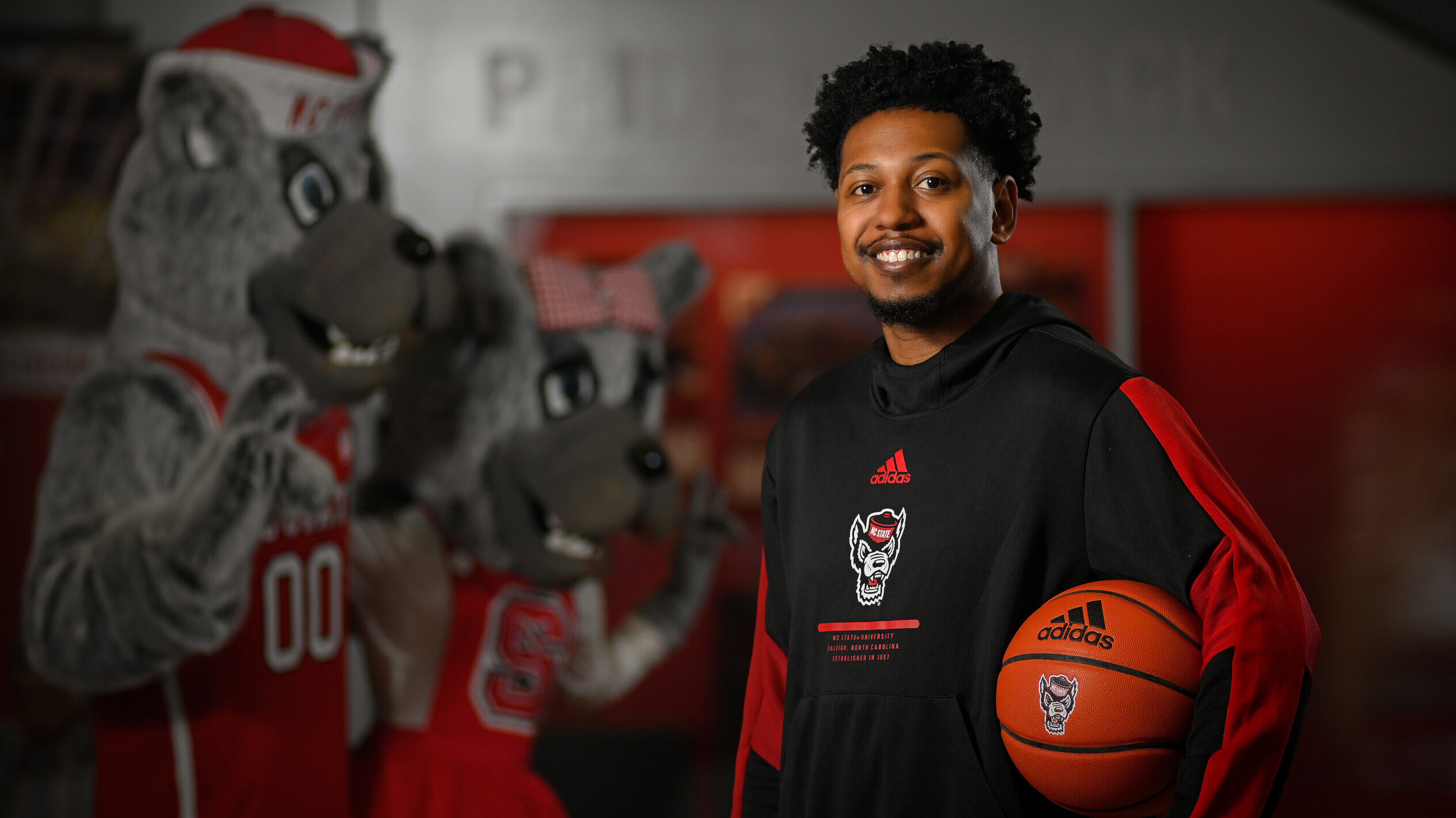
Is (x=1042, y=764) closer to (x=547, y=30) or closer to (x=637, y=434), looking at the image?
(x=637, y=434)

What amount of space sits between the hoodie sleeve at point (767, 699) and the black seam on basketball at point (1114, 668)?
290 millimetres

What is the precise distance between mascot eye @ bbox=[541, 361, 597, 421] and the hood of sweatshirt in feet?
3.18

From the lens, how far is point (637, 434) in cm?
179

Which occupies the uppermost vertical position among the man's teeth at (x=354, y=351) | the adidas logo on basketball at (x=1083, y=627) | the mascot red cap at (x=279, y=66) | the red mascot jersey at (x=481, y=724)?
the mascot red cap at (x=279, y=66)

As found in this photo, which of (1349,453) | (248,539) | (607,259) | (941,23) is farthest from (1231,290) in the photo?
(248,539)

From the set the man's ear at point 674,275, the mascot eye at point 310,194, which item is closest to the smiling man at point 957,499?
the mascot eye at point 310,194

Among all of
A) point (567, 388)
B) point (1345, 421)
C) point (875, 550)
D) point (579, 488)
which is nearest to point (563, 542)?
point (579, 488)

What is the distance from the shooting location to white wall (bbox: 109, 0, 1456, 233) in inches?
98.9

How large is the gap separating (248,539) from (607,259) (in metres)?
1.31

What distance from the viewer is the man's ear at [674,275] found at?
83.7 inches

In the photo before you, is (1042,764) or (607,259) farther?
(607,259)

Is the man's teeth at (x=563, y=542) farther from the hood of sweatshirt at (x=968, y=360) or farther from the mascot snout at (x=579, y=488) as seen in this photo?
the hood of sweatshirt at (x=968, y=360)

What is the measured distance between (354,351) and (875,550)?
3.02 feet

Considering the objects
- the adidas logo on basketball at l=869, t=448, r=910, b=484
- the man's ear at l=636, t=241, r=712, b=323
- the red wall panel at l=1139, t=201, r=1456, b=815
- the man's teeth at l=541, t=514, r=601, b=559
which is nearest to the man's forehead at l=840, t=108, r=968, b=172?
the adidas logo on basketball at l=869, t=448, r=910, b=484
